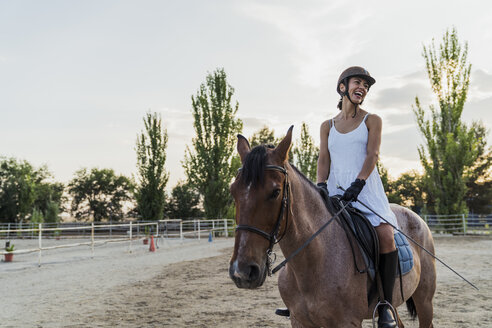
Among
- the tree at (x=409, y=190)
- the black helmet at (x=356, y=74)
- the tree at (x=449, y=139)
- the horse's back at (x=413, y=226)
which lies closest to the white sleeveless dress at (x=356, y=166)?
the black helmet at (x=356, y=74)

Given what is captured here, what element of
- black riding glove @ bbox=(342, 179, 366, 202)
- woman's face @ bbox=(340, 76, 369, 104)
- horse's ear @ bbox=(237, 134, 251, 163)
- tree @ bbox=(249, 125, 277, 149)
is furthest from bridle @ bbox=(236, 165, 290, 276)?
tree @ bbox=(249, 125, 277, 149)

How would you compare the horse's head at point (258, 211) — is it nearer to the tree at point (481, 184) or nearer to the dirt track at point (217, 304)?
the dirt track at point (217, 304)

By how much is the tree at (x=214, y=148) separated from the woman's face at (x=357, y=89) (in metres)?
23.3

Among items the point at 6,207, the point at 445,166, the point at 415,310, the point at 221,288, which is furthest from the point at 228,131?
the point at 6,207

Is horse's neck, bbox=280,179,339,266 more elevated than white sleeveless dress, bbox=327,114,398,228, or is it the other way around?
white sleeveless dress, bbox=327,114,398,228


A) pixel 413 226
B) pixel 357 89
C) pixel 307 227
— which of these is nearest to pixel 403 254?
pixel 413 226

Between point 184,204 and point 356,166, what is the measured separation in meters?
42.1

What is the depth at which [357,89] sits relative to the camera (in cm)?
267

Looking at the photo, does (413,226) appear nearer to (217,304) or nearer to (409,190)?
(217,304)

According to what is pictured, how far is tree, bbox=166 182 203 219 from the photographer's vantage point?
142ft

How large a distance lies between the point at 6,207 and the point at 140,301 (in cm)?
4110

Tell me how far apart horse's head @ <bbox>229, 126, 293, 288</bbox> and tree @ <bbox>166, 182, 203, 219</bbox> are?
41674 millimetres

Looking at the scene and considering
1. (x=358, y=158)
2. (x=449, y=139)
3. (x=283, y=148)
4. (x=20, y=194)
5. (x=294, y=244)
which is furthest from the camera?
(x=20, y=194)

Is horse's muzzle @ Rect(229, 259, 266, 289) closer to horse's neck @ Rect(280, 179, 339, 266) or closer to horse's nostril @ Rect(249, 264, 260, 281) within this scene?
horse's nostril @ Rect(249, 264, 260, 281)
